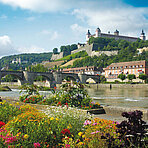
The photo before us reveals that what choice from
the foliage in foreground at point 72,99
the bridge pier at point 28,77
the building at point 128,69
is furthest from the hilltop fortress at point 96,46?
the foliage in foreground at point 72,99

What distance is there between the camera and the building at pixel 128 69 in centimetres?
8782

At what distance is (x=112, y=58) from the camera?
12850 cm

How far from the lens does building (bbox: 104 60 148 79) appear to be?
288 ft

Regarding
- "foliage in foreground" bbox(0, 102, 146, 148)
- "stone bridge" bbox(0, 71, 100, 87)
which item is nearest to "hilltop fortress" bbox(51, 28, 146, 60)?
"stone bridge" bbox(0, 71, 100, 87)

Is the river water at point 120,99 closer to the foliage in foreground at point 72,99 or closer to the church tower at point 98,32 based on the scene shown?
A: the foliage in foreground at point 72,99

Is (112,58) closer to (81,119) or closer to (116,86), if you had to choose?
(116,86)

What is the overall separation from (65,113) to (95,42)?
492 ft

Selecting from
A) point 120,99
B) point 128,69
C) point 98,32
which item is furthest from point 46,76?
point 98,32

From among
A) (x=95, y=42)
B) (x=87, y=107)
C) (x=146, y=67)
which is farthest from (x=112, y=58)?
(x=87, y=107)

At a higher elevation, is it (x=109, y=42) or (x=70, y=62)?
(x=109, y=42)

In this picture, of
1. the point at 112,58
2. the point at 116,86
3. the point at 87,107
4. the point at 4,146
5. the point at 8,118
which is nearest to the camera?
the point at 4,146

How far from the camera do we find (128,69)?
93.3m

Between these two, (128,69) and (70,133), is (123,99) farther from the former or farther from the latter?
(128,69)

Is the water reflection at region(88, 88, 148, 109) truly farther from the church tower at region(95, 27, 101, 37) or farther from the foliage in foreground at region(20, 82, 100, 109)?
the church tower at region(95, 27, 101, 37)
